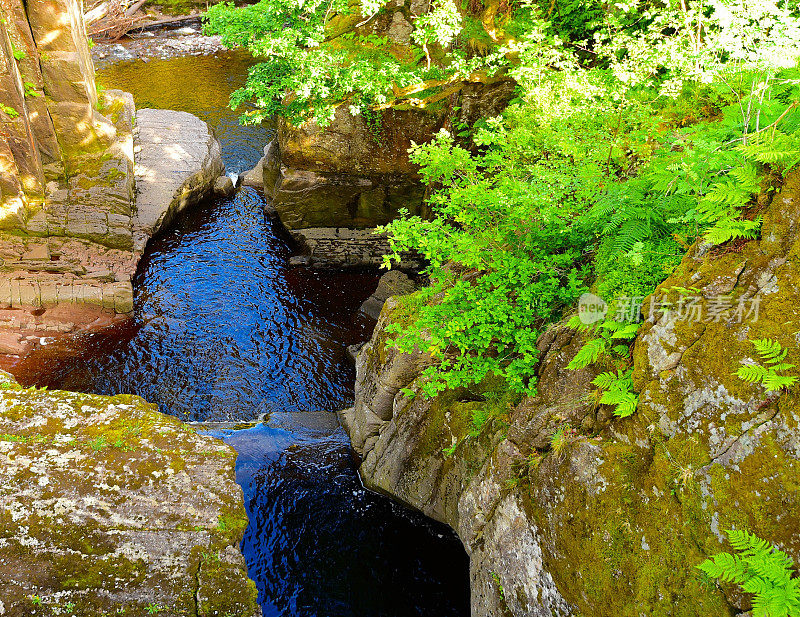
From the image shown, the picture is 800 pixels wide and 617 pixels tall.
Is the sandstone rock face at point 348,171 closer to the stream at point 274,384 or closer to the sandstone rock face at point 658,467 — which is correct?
the stream at point 274,384

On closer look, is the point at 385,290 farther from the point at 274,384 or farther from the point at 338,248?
the point at 274,384

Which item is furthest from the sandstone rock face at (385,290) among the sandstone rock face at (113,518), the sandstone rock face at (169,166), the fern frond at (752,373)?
the fern frond at (752,373)

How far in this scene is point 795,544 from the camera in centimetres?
400

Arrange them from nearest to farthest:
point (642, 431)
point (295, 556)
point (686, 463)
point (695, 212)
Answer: point (686, 463) → point (642, 431) → point (695, 212) → point (295, 556)

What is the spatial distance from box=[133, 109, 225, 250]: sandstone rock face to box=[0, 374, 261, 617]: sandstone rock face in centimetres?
1019

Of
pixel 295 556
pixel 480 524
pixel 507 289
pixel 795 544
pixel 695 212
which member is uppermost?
pixel 695 212

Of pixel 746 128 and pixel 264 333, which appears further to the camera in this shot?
pixel 264 333

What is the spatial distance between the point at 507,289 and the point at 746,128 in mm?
3220

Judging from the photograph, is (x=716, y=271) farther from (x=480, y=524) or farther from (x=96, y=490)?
(x=96, y=490)

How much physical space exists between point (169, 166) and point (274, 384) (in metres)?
9.57

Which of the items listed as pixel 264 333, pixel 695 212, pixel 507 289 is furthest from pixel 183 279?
pixel 695 212

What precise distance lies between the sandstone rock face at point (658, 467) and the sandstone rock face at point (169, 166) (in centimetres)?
1394

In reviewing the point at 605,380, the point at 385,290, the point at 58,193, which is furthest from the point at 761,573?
the point at 58,193

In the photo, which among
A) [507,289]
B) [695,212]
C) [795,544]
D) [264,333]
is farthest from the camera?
[264,333]
